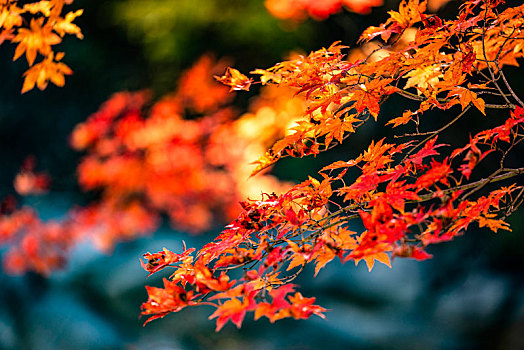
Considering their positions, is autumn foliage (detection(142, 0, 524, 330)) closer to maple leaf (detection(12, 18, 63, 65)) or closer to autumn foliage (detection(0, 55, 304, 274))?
maple leaf (detection(12, 18, 63, 65))

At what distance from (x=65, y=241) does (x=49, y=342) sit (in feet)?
3.43

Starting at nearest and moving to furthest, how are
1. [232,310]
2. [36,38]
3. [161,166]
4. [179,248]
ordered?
[232,310] < [36,38] < [161,166] < [179,248]

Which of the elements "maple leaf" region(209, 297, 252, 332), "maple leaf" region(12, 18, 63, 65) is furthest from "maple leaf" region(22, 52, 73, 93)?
"maple leaf" region(209, 297, 252, 332)

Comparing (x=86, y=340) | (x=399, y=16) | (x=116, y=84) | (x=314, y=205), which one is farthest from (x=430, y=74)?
(x=86, y=340)

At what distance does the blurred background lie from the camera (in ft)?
14.4

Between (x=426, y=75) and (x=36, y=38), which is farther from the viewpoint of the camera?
(x=36, y=38)

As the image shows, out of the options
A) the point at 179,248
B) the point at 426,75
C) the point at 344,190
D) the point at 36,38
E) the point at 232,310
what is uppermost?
the point at 36,38

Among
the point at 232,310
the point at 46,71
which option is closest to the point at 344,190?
the point at 232,310

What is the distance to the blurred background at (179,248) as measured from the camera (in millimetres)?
4375

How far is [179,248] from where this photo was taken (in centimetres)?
530

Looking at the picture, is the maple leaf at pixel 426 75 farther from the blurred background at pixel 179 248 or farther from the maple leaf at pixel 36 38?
the blurred background at pixel 179 248

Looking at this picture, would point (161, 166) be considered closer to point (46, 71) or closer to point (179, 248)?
point (179, 248)

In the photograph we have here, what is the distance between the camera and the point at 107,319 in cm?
504

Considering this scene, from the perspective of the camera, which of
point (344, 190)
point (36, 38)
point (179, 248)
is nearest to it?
A: point (344, 190)
